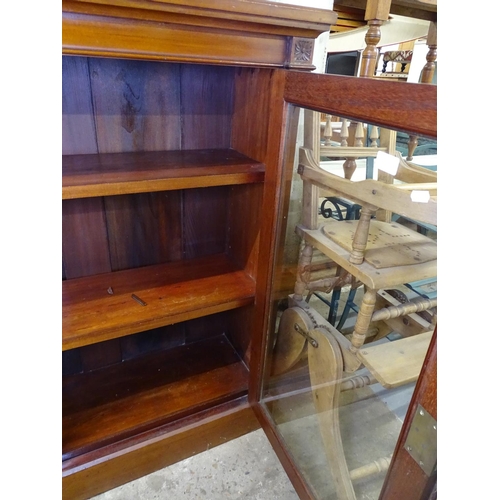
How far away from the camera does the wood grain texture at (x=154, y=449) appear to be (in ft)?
3.37

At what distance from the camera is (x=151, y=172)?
0.88 meters

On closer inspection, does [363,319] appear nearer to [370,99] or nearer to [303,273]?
[303,273]

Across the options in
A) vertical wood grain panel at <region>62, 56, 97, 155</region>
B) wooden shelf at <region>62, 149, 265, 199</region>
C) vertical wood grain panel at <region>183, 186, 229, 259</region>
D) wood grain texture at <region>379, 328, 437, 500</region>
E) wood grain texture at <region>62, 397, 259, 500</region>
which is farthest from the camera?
vertical wood grain panel at <region>183, 186, 229, 259</region>

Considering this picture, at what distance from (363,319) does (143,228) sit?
27.3 inches

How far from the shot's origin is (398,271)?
31.0 inches

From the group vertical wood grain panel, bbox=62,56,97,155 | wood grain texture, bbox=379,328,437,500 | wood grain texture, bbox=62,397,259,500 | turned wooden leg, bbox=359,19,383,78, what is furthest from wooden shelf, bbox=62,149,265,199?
wood grain texture, bbox=62,397,259,500

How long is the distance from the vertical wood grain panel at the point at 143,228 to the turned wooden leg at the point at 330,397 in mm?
530

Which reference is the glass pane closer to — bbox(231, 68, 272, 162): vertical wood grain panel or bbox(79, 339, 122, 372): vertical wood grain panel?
bbox(231, 68, 272, 162): vertical wood grain panel

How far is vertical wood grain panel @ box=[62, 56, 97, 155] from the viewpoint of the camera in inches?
36.0

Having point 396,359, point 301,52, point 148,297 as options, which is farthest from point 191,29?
point 396,359

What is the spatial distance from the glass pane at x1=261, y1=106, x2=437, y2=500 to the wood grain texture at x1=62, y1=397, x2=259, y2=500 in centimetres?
12
